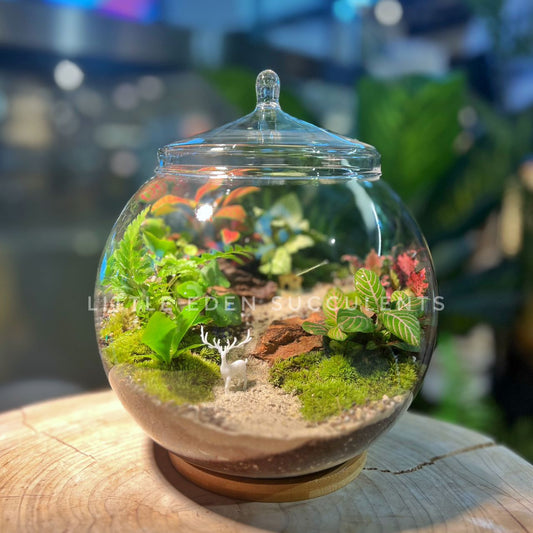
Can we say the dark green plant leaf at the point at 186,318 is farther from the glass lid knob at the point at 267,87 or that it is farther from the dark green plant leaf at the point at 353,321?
the glass lid knob at the point at 267,87

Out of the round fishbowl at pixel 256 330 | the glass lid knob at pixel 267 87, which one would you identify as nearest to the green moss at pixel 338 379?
the round fishbowl at pixel 256 330

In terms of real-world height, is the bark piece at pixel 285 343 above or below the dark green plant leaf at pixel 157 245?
below

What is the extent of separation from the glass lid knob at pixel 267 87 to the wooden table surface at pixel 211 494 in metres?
0.74

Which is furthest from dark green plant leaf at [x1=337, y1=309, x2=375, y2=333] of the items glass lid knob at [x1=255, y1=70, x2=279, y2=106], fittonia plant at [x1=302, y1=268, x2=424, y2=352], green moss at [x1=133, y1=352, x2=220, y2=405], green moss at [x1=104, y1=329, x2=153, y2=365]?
glass lid knob at [x1=255, y1=70, x2=279, y2=106]

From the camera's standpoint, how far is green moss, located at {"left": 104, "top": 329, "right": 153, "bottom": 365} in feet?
3.18

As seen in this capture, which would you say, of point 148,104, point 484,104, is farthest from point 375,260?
point 148,104

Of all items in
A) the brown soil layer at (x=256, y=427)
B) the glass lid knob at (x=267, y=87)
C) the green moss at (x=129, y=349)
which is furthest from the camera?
the glass lid knob at (x=267, y=87)

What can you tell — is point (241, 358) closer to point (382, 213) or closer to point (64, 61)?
→ point (382, 213)

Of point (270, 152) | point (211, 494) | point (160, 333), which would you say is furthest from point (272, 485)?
point (270, 152)

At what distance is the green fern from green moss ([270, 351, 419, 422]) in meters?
0.28

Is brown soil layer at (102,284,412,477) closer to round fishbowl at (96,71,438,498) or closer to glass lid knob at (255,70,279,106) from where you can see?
round fishbowl at (96,71,438,498)

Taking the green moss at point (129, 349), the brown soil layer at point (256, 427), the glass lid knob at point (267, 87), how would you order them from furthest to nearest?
the glass lid knob at point (267, 87) → the green moss at point (129, 349) → the brown soil layer at point (256, 427)

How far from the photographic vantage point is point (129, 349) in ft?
3.23

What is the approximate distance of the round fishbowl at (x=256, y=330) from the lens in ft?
2.90
